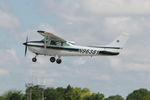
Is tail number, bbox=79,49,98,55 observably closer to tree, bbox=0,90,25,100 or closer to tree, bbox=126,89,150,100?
tree, bbox=0,90,25,100

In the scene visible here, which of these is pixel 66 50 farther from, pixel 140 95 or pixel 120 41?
pixel 140 95

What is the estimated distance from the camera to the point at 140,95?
14512 centimetres

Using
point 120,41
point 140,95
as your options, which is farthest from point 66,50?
point 140,95

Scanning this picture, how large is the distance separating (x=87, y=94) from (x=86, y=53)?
103 m

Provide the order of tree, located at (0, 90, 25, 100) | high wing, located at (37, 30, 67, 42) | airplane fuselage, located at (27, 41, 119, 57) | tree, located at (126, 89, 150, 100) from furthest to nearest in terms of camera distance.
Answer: tree, located at (126, 89, 150, 100) < tree, located at (0, 90, 25, 100) < airplane fuselage, located at (27, 41, 119, 57) < high wing, located at (37, 30, 67, 42)

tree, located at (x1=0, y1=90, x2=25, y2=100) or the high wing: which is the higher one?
the high wing

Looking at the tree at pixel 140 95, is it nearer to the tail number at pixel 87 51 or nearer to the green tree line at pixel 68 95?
the green tree line at pixel 68 95

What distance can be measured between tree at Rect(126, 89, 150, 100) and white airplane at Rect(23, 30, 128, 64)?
8697 cm

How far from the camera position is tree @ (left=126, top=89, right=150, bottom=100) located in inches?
5615

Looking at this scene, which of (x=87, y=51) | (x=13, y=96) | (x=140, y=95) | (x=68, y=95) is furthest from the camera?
(x=68, y=95)

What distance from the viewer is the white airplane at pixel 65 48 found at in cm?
5509

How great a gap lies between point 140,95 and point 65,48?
92806mm

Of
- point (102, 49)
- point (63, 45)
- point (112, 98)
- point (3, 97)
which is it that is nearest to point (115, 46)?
point (102, 49)

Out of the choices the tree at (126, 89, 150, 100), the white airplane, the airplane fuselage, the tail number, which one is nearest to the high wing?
the white airplane
